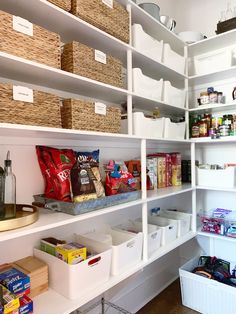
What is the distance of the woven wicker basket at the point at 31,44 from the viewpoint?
3.09 ft

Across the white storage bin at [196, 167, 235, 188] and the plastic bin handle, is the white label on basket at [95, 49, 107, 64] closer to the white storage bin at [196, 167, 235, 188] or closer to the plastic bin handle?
the plastic bin handle

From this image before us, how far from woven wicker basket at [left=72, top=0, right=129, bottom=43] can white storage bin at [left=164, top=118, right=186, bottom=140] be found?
0.65 m

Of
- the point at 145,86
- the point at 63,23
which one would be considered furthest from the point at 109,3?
the point at 145,86

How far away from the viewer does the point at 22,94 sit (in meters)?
0.98

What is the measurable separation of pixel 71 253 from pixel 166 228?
0.86 metres

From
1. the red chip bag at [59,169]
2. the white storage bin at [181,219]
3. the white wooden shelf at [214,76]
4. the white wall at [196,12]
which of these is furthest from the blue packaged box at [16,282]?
the white wall at [196,12]

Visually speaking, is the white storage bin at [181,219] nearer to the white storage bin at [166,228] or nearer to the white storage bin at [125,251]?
the white storage bin at [166,228]

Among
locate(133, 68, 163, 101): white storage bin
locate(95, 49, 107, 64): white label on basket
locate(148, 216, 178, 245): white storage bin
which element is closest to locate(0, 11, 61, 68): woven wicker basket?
locate(95, 49, 107, 64): white label on basket

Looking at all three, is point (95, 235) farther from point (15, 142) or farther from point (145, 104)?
point (145, 104)

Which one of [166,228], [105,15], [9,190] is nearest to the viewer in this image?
[9,190]

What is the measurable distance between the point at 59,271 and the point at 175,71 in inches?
63.5

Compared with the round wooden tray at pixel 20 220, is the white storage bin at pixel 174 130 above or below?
above

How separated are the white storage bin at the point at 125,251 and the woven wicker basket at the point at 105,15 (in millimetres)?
1189

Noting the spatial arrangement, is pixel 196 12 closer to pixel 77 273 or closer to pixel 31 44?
pixel 31 44
